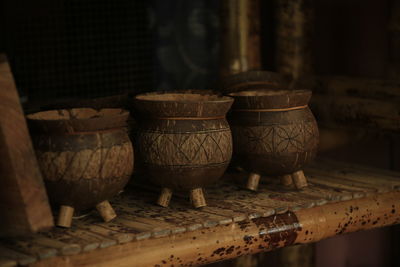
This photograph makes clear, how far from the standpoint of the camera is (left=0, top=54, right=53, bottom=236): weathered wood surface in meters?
1.58

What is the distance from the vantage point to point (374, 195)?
2141 millimetres

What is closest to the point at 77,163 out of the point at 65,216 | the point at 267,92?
the point at 65,216

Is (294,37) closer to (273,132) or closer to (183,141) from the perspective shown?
(273,132)

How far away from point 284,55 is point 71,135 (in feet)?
4.51

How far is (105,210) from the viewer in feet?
6.01

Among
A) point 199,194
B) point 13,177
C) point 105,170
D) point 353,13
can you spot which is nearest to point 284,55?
point 353,13

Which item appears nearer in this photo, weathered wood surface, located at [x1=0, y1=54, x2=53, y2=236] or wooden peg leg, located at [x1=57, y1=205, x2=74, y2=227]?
weathered wood surface, located at [x1=0, y1=54, x2=53, y2=236]

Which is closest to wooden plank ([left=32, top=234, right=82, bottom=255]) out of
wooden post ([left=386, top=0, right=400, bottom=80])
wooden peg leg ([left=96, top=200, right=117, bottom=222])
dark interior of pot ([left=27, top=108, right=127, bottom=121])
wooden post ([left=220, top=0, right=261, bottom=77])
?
wooden peg leg ([left=96, top=200, right=117, bottom=222])

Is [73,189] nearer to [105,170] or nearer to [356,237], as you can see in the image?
[105,170]

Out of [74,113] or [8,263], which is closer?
[8,263]

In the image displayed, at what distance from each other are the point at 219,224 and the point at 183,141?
213 millimetres

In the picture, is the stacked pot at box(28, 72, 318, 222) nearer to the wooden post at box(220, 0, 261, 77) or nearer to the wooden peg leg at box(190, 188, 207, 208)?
the wooden peg leg at box(190, 188, 207, 208)

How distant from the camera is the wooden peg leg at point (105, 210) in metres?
1.83

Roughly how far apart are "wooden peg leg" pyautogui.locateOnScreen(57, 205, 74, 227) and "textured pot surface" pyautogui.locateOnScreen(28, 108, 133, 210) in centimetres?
1
